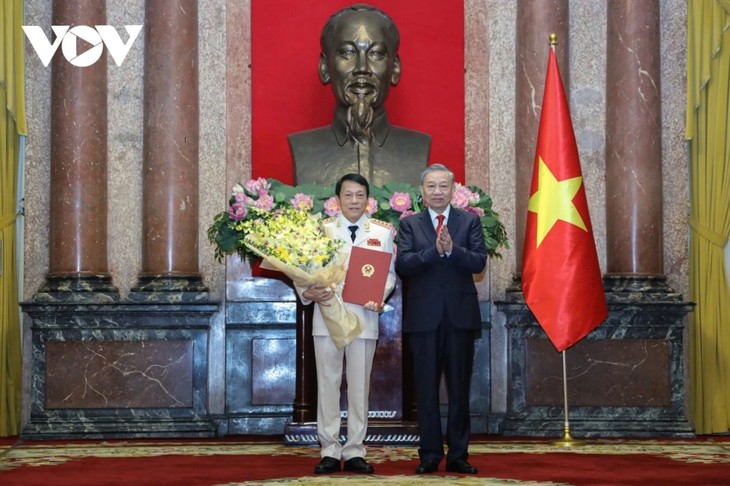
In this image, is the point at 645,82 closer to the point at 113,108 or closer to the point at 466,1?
the point at 466,1

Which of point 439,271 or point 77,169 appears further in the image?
point 77,169

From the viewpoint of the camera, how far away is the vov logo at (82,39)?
9.14 meters

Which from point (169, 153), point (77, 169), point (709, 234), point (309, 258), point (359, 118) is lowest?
point (309, 258)

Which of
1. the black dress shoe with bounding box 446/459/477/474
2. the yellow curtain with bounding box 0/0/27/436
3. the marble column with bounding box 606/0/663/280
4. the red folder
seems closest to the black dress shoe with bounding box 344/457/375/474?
the black dress shoe with bounding box 446/459/477/474

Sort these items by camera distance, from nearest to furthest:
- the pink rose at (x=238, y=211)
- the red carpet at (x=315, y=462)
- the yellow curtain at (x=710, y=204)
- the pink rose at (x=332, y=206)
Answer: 1. the red carpet at (x=315, y=462)
2. the pink rose at (x=332, y=206)
3. the pink rose at (x=238, y=211)
4. the yellow curtain at (x=710, y=204)

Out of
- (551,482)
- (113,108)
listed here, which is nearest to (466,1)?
(113,108)

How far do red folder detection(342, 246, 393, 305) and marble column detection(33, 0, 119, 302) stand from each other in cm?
342

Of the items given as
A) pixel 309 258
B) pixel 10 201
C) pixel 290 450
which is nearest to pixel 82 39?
pixel 10 201

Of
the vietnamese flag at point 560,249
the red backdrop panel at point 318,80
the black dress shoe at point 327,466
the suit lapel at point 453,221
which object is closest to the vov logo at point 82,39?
the red backdrop panel at point 318,80

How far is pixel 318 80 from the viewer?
9.63 metres

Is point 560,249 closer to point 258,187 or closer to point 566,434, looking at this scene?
point 566,434

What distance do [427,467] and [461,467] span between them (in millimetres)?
173

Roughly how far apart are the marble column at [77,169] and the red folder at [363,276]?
3.42 metres

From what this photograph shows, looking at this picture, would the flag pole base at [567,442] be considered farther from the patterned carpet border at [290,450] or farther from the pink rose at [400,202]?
the pink rose at [400,202]
